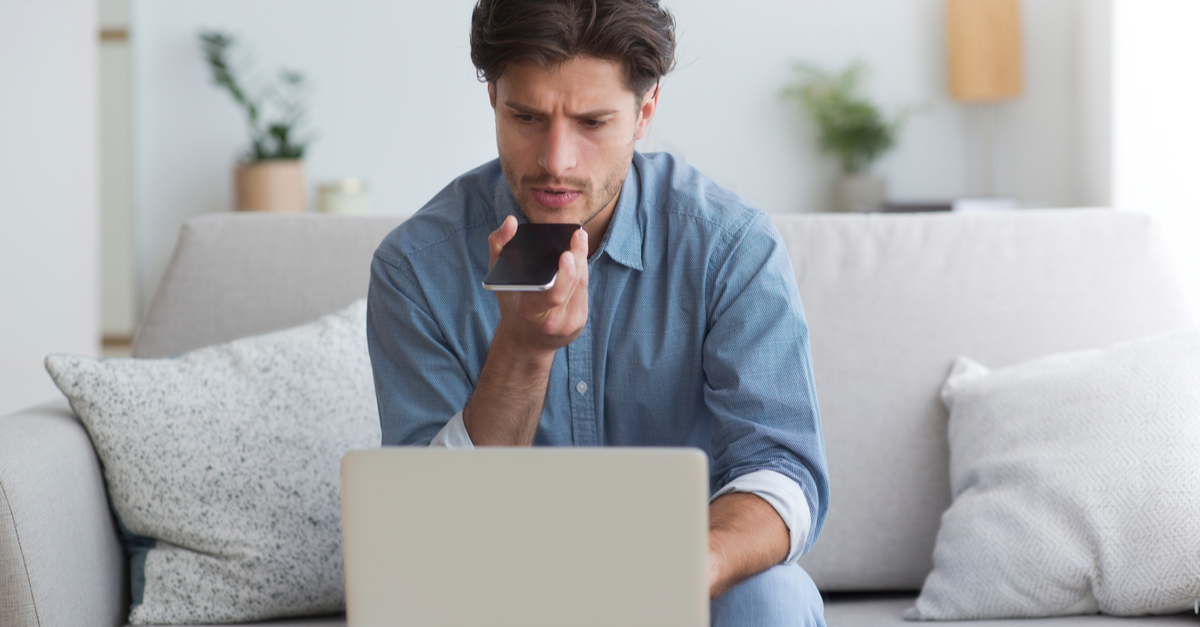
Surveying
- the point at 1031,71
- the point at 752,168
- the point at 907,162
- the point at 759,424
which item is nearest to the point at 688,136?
the point at 752,168

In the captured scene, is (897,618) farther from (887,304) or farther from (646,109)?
(646,109)

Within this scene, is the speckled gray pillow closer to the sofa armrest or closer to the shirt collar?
the sofa armrest

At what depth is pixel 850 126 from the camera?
3324mm

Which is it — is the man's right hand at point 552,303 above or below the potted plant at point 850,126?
below

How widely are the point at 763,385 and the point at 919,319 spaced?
0.59 meters

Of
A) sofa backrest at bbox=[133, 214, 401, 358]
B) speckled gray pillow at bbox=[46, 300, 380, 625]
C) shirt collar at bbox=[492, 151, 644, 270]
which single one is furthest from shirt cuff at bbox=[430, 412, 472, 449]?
sofa backrest at bbox=[133, 214, 401, 358]

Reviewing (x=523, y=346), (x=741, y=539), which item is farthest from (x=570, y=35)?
(x=741, y=539)

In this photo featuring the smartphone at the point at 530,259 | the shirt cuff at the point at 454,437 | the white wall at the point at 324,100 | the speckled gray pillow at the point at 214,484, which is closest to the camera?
the smartphone at the point at 530,259

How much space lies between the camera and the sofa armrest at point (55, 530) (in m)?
1.12

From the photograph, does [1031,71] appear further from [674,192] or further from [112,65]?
[112,65]

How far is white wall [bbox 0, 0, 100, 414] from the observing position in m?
3.22

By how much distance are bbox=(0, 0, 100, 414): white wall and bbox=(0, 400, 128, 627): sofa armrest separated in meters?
2.15

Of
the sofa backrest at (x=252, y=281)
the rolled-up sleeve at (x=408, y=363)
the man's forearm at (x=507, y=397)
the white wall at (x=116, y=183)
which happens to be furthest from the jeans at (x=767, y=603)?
the white wall at (x=116, y=183)

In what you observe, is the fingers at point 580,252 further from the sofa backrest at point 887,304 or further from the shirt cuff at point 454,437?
the sofa backrest at point 887,304
